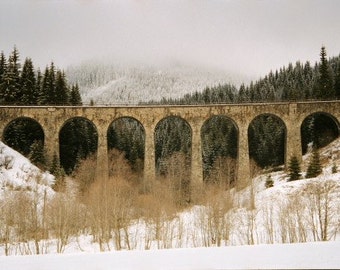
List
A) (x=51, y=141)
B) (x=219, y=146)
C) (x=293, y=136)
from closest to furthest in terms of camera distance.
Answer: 1. (x=51, y=141)
2. (x=293, y=136)
3. (x=219, y=146)

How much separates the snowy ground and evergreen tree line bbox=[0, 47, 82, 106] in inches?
1379

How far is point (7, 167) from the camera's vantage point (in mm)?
35156

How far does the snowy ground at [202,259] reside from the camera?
13.7 meters

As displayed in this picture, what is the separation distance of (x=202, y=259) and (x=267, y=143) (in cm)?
4838

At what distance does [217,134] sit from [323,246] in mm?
54970

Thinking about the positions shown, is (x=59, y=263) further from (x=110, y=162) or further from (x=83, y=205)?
(x=110, y=162)

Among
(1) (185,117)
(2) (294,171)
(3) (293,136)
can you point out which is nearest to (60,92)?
(1) (185,117)

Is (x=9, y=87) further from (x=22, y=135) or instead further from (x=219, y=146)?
(x=219, y=146)

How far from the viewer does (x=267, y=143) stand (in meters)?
60.8

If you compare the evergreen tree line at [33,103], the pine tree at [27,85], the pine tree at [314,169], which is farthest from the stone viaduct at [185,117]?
the pine tree at [314,169]

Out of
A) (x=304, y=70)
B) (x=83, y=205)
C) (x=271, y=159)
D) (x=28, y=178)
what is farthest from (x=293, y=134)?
(x=304, y=70)

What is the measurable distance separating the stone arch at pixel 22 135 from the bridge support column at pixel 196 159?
18.5 meters

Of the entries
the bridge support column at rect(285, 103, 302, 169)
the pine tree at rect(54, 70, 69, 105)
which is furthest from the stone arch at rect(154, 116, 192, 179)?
the bridge support column at rect(285, 103, 302, 169)

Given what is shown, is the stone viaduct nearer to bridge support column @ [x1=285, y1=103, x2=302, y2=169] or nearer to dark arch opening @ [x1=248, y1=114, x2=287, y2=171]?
bridge support column @ [x1=285, y1=103, x2=302, y2=169]
